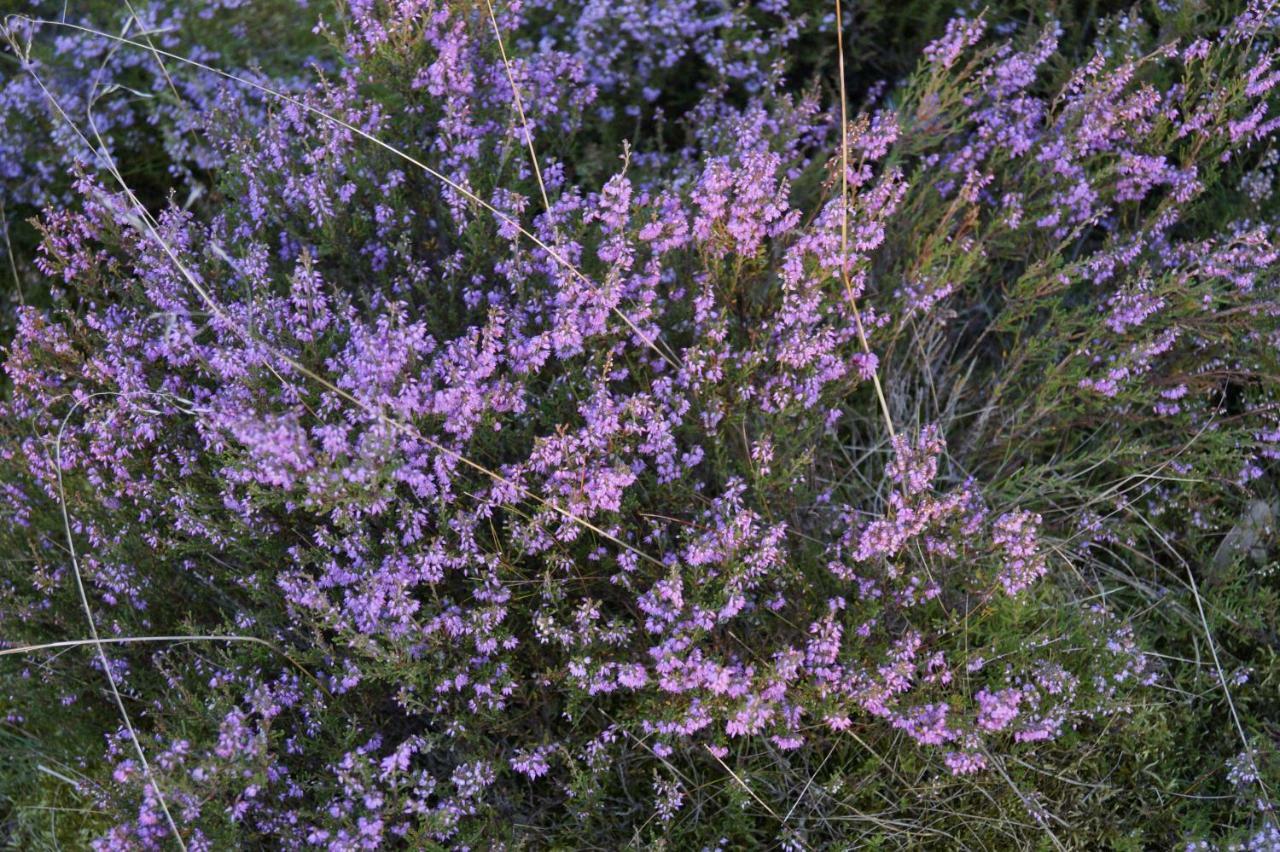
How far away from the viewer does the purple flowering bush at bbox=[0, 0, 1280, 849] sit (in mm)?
2541

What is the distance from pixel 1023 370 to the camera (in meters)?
3.59

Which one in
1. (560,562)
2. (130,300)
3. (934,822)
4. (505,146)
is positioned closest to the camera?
(560,562)

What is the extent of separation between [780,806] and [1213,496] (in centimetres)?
160

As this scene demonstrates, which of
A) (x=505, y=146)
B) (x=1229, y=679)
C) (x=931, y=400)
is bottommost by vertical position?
(x=1229, y=679)

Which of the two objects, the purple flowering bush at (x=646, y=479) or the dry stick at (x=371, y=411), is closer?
the dry stick at (x=371, y=411)

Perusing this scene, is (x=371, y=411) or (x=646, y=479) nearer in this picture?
(x=371, y=411)

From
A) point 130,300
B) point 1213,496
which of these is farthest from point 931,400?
point 130,300

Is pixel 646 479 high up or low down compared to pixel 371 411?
down

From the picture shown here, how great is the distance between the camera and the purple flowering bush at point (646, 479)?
2.54m

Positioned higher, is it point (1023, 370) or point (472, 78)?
point (472, 78)

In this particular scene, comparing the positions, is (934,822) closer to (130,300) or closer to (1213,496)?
(1213,496)

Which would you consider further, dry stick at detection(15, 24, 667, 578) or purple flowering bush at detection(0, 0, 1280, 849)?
purple flowering bush at detection(0, 0, 1280, 849)

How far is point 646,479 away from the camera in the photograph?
9.20 ft

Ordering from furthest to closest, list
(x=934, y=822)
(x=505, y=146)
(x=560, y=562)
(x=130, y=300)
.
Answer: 1. (x=130, y=300)
2. (x=505, y=146)
3. (x=934, y=822)
4. (x=560, y=562)
